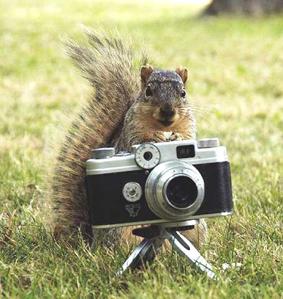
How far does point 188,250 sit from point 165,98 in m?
0.45

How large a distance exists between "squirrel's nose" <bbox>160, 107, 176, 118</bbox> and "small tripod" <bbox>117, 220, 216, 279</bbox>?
307mm

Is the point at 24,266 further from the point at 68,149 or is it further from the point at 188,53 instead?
the point at 188,53

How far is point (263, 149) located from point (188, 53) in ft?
15.1

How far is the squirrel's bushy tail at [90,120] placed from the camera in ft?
9.22

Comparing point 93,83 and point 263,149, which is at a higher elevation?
point 93,83

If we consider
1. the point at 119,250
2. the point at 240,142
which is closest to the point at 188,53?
the point at 240,142

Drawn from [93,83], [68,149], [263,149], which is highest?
[93,83]

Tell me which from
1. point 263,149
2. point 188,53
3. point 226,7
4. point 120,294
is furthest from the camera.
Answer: point 226,7

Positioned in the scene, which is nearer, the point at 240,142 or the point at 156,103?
the point at 156,103

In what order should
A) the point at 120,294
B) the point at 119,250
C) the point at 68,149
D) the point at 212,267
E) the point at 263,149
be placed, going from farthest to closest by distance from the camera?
the point at 263,149, the point at 68,149, the point at 119,250, the point at 212,267, the point at 120,294

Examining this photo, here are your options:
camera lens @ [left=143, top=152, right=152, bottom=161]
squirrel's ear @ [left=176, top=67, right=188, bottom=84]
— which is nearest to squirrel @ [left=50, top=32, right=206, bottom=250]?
squirrel's ear @ [left=176, top=67, right=188, bottom=84]

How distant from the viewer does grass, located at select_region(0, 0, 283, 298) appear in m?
2.28

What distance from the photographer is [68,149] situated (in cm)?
292

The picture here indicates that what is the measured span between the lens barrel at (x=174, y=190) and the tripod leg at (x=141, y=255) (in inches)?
5.4
